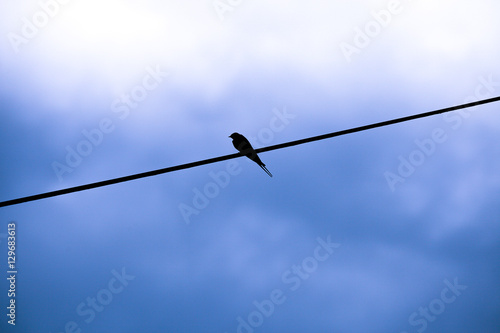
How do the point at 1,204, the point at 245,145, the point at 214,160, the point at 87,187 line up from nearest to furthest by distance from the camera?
the point at 1,204, the point at 87,187, the point at 214,160, the point at 245,145

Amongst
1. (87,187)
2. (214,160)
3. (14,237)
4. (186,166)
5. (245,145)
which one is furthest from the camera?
(14,237)

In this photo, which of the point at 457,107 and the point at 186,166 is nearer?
the point at 186,166

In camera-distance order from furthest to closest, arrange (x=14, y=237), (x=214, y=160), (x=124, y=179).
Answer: (x=14, y=237) → (x=214, y=160) → (x=124, y=179)

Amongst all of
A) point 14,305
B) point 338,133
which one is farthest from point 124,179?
point 14,305

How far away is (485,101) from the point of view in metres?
4.65

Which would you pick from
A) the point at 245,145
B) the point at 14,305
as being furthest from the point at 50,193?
the point at 14,305

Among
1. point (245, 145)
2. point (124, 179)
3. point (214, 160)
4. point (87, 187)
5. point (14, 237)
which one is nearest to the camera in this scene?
point (87, 187)

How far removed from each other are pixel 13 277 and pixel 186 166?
12292 millimetres

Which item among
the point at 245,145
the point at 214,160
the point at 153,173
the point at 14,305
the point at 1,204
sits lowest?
the point at 14,305

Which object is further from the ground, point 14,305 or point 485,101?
point 485,101

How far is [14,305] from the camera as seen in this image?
46.2 ft

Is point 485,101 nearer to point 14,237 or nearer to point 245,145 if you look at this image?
point 245,145

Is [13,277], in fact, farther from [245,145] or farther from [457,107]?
[457,107]

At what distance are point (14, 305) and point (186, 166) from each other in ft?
42.1
